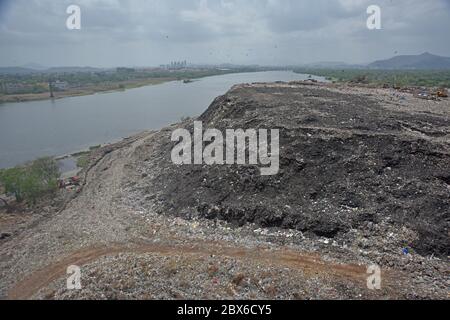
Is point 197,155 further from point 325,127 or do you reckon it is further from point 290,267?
point 290,267

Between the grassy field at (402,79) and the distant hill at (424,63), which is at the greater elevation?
the distant hill at (424,63)

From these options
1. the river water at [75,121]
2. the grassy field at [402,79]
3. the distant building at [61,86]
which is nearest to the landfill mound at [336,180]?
the river water at [75,121]

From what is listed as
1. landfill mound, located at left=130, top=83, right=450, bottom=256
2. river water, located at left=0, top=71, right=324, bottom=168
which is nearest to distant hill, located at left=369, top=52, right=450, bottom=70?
river water, located at left=0, top=71, right=324, bottom=168

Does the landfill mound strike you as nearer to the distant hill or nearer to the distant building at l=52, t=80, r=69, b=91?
the distant building at l=52, t=80, r=69, b=91

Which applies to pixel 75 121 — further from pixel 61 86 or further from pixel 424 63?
pixel 424 63

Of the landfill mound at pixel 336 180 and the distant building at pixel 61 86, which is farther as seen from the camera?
the distant building at pixel 61 86

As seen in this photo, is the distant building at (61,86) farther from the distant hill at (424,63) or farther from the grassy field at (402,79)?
the distant hill at (424,63)

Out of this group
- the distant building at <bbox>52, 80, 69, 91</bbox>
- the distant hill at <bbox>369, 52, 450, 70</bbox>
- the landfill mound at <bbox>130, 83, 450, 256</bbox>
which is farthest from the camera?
the distant hill at <bbox>369, 52, 450, 70</bbox>
